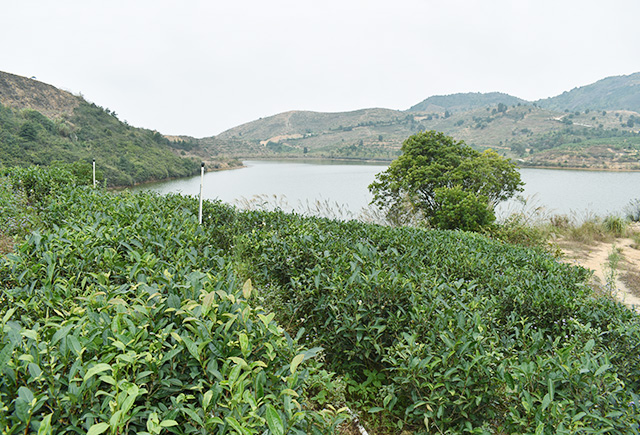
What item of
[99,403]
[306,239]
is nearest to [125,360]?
[99,403]

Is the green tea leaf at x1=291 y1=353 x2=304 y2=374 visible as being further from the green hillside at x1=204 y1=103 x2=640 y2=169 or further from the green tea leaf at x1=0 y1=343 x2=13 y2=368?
the green hillside at x1=204 y1=103 x2=640 y2=169

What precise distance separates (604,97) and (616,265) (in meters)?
171

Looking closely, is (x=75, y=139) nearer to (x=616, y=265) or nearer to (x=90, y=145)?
(x=90, y=145)

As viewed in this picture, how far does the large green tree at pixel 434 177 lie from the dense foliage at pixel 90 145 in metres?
13.8

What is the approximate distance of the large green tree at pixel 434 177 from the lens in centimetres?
877

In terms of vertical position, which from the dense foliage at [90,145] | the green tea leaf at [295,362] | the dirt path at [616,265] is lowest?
the dirt path at [616,265]

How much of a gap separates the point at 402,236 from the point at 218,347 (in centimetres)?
305

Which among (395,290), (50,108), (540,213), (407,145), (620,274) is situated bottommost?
(620,274)

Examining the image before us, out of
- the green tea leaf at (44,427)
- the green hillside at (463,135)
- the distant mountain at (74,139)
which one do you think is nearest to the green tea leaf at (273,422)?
the green tea leaf at (44,427)

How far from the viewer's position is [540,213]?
30.6 ft

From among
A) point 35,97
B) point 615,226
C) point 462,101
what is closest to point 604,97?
point 462,101

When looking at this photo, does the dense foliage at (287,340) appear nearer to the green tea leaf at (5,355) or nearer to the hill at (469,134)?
the green tea leaf at (5,355)

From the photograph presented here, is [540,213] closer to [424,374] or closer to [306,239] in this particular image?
[306,239]

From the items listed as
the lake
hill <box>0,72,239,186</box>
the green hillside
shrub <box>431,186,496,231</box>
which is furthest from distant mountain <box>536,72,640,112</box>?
hill <box>0,72,239,186</box>
